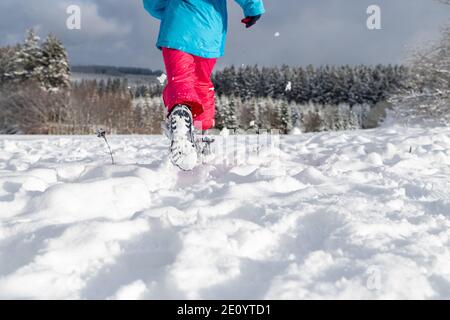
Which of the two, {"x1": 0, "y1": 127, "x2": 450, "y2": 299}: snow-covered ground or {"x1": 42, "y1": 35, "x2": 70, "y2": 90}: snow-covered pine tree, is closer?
{"x1": 0, "y1": 127, "x2": 450, "y2": 299}: snow-covered ground

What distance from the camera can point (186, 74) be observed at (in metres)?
2.24

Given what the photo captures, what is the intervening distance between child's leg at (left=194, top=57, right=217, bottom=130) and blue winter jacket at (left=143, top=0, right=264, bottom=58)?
11 cm

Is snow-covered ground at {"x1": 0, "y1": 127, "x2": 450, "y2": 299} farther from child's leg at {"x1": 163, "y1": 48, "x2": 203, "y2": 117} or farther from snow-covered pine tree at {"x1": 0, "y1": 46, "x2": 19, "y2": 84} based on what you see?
snow-covered pine tree at {"x1": 0, "y1": 46, "x2": 19, "y2": 84}

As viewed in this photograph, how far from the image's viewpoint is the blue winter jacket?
7.29 ft

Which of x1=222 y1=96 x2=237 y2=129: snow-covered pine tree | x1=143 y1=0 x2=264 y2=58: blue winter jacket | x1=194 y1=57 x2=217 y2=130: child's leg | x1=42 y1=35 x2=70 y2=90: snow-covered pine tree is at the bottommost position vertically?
x1=222 y1=96 x2=237 y2=129: snow-covered pine tree

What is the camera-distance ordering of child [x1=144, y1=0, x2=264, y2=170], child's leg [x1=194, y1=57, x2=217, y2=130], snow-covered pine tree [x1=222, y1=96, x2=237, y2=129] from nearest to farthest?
child [x1=144, y1=0, x2=264, y2=170], child's leg [x1=194, y1=57, x2=217, y2=130], snow-covered pine tree [x1=222, y1=96, x2=237, y2=129]

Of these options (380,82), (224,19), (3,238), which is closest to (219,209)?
(3,238)

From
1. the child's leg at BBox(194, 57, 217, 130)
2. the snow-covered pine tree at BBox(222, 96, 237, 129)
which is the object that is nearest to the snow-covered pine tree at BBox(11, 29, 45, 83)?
the snow-covered pine tree at BBox(222, 96, 237, 129)

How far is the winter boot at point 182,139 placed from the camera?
6.40 feet

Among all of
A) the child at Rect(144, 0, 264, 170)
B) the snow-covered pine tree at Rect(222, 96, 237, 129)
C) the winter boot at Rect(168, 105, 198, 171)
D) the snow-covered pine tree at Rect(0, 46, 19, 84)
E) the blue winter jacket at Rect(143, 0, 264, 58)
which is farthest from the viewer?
the snow-covered pine tree at Rect(222, 96, 237, 129)

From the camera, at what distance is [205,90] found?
262cm

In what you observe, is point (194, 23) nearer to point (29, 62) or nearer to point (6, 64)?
point (29, 62)

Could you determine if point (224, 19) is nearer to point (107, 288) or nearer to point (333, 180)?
point (333, 180)
